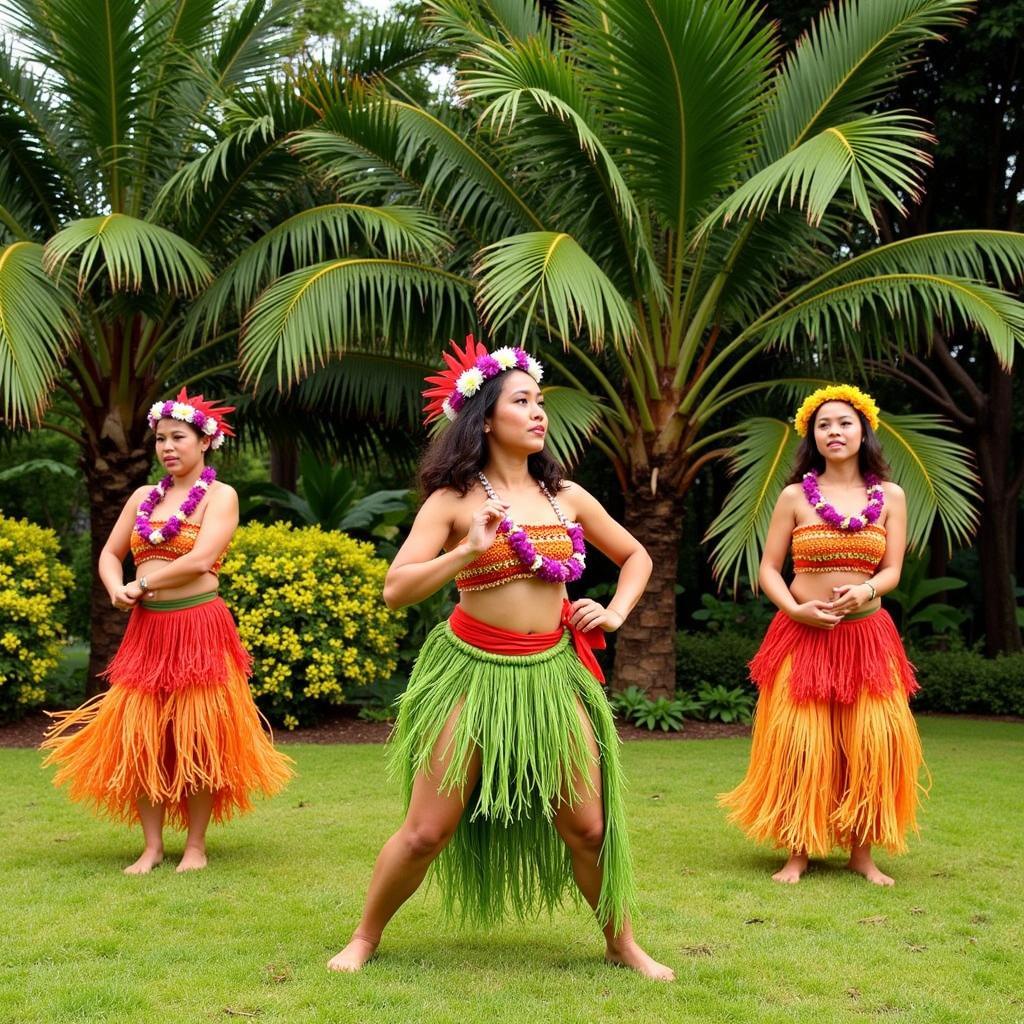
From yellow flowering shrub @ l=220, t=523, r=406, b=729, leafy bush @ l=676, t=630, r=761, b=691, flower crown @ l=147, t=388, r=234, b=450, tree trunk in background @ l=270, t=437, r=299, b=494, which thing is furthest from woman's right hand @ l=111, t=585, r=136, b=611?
tree trunk in background @ l=270, t=437, r=299, b=494

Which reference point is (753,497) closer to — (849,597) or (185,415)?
(849,597)

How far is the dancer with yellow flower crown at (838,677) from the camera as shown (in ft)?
14.9

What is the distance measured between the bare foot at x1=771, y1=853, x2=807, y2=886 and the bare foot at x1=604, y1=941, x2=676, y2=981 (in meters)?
1.18

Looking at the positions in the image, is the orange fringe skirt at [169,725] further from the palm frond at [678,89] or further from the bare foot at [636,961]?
the palm frond at [678,89]

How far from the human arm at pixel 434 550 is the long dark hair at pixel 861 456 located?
1.92 meters

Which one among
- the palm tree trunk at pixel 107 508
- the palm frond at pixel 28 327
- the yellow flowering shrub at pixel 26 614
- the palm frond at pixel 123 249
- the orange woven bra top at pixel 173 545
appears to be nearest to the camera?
the orange woven bra top at pixel 173 545

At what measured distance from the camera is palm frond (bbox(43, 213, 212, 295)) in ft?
22.0

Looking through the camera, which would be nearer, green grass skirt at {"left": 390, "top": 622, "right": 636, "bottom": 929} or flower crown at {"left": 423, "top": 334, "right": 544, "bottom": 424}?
green grass skirt at {"left": 390, "top": 622, "right": 636, "bottom": 929}

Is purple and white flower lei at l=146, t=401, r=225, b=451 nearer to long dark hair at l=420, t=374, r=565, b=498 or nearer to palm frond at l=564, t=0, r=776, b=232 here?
long dark hair at l=420, t=374, r=565, b=498

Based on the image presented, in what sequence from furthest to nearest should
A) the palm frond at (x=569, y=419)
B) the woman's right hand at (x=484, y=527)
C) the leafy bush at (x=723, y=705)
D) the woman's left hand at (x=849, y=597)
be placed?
the leafy bush at (x=723, y=705) < the palm frond at (x=569, y=419) < the woman's left hand at (x=849, y=597) < the woman's right hand at (x=484, y=527)

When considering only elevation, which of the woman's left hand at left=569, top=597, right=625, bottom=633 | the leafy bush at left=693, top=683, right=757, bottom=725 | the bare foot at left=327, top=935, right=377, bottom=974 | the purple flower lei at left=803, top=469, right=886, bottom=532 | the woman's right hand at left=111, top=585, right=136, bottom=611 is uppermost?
the purple flower lei at left=803, top=469, right=886, bottom=532

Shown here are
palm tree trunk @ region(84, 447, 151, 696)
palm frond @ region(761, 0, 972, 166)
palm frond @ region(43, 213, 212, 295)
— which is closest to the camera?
palm frond @ region(43, 213, 212, 295)

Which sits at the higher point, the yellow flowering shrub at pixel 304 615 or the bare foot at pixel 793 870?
the yellow flowering shrub at pixel 304 615

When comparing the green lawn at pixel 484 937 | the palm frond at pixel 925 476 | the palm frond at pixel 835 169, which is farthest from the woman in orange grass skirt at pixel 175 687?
the palm frond at pixel 925 476
